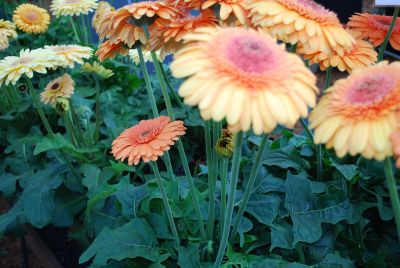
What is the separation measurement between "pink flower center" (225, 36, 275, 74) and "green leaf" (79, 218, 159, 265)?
54 cm

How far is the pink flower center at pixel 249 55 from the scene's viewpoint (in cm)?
54

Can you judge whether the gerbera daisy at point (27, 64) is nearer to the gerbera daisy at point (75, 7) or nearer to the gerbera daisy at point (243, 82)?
the gerbera daisy at point (75, 7)

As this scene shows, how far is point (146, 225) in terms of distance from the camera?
993 mm

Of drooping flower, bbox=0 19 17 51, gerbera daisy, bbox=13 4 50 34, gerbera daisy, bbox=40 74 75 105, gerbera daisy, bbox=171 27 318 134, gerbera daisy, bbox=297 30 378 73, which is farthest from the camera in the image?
gerbera daisy, bbox=13 4 50 34

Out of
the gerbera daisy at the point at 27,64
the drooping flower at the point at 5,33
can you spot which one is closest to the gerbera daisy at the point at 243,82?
the gerbera daisy at the point at 27,64

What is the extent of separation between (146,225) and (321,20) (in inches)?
23.7

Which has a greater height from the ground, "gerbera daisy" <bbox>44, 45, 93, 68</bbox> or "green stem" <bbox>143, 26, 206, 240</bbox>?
"gerbera daisy" <bbox>44, 45, 93, 68</bbox>

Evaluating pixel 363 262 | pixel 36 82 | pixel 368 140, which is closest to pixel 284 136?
pixel 363 262

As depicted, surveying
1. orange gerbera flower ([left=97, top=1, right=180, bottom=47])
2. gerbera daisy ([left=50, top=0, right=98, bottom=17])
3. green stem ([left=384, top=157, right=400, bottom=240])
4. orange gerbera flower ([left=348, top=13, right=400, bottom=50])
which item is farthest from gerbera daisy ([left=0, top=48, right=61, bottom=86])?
green stem ([left=384, top=157, right=400, bottom=240])

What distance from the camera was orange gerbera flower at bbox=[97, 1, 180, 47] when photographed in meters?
0.75

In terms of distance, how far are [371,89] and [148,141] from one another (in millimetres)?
400

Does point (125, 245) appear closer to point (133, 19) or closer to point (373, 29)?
point (133, 19)

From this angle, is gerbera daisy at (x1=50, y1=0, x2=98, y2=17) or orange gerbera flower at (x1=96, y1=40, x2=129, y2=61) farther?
gerbera daisy at (x1=50, y1=0, x2=98, y2=17)

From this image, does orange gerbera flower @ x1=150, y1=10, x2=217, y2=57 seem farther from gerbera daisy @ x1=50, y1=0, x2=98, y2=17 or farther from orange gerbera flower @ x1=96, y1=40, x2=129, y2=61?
gerbera daisy @ x1=50, y1=0, x2=98, y2=17
